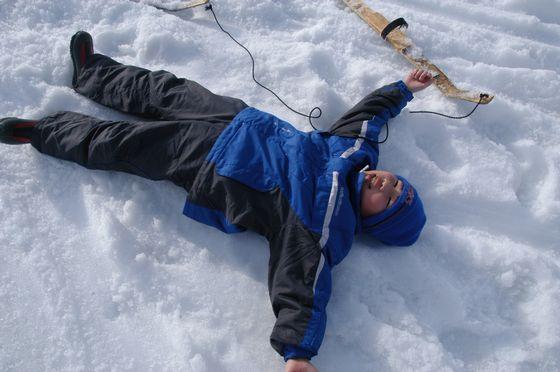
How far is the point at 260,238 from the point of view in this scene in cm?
230

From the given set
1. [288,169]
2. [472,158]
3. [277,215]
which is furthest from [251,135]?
[472,158]

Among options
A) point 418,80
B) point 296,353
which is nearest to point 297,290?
point 296,353

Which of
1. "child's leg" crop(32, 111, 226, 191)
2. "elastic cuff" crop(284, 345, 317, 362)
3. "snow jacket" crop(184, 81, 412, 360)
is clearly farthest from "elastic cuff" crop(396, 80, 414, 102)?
"elastic cuff" crop(284, 345, 317, 362)

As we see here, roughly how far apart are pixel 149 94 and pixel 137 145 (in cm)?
40

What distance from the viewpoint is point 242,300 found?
6.93ft

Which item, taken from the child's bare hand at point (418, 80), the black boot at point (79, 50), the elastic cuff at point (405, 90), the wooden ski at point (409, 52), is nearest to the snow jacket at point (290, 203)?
the elastic cuff at point (405, 90)

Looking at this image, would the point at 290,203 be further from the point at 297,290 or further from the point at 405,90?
the point at 405,90

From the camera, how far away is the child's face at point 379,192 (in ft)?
7.24

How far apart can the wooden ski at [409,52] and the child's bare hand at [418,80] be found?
0.62 feet

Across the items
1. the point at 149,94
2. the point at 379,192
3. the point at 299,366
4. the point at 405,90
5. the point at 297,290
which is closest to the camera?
the point at 299,366

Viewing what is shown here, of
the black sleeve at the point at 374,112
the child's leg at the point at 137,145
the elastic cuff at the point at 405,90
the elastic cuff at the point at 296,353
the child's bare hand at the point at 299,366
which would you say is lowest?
the child's bare hand at the point at 299,366

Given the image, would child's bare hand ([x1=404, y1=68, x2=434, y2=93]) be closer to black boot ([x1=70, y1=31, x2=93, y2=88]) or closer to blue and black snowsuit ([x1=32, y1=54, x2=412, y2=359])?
blue and black snowsuit ([x1=32, y1=54, x2=412, y2=359])

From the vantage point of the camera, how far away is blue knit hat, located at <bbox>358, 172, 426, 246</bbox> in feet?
7.14

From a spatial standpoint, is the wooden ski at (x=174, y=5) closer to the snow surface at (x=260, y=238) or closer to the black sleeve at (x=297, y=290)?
the snow surface at (x=260, y=238)
